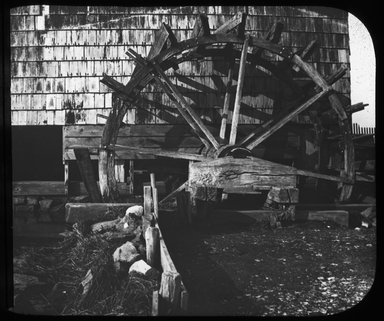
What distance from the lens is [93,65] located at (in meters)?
6.51

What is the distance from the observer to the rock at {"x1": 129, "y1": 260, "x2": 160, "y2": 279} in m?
3.12

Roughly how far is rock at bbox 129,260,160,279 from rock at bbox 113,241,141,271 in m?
0.16

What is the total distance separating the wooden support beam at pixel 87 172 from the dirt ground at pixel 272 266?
1289 millimetres

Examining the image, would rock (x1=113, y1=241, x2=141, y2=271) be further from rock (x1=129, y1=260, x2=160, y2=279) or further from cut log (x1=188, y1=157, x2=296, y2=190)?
cut log (x1=188, y1=157, x2=296, y2=190)

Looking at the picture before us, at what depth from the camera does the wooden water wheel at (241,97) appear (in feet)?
18.3

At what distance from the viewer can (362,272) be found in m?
3.77

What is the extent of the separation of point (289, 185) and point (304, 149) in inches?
80.8

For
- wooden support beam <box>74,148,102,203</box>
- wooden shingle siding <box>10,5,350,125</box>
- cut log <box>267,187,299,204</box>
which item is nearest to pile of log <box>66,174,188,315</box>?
wooden support beam <box>74,148,102,203</box>

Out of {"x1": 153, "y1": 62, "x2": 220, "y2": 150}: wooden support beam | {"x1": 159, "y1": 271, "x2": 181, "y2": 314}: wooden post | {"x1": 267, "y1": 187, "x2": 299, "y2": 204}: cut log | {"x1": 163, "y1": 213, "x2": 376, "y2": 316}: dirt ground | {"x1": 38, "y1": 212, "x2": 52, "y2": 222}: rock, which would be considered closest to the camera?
{"x1": 159, "y1": 271, "x2": 181, "y2": 314}: wooden post

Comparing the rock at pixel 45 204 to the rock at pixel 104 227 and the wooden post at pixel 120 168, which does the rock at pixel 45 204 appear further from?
the rock at pixel 104 227

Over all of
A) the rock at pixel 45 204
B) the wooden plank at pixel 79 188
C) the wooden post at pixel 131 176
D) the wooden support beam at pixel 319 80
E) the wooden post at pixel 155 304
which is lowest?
the rock at pixel 45 204

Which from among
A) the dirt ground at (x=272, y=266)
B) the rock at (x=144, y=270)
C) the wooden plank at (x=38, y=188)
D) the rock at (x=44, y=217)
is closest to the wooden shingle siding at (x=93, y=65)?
the wooden plank at (x=38, y=188)

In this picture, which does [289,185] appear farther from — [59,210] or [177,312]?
[59,210]

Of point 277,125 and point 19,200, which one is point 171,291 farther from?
point 19,200
